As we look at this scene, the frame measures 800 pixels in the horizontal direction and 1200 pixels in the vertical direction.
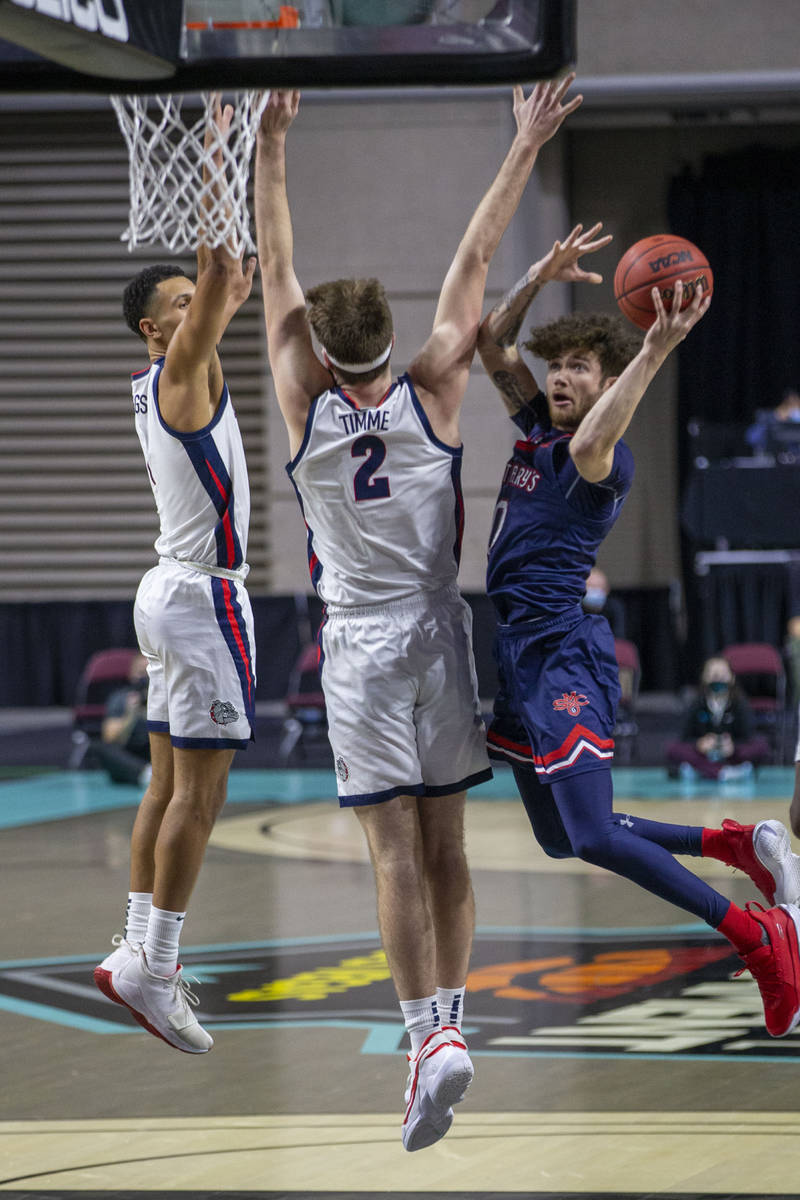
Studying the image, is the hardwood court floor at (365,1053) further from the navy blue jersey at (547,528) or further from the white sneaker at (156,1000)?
the navy blue jersey at (547,528)

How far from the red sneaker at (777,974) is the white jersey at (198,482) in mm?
1898

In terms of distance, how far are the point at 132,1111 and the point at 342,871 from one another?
12.8 feet

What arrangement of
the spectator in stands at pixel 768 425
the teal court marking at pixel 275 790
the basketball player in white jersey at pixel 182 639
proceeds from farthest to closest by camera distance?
the spectator in stands at pixel 768 425
the teal court marking at pixel 275 790
the basketball player in white jersey at pixel 182 639

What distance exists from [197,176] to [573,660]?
1.73m

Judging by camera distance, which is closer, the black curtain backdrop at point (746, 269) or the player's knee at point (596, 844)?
the player's knee at point (596, 844)

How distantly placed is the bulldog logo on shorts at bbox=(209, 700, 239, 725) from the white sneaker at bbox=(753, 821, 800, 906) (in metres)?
1.58

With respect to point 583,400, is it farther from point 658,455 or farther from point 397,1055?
point 658,455

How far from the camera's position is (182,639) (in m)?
4.77

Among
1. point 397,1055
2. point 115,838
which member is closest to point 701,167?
point 115,838

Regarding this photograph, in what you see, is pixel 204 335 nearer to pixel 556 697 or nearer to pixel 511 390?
pixel 511 390

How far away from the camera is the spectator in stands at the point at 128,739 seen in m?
12.2

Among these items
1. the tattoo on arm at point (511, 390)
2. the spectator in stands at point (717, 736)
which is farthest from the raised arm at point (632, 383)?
the spectator in stands at point (717, 736)

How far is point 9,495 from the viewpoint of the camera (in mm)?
15922

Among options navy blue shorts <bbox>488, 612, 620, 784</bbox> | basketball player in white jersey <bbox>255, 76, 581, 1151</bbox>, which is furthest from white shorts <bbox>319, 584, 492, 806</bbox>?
navy blue shorts <bbox>488, 612, 620, 784</bbox>
